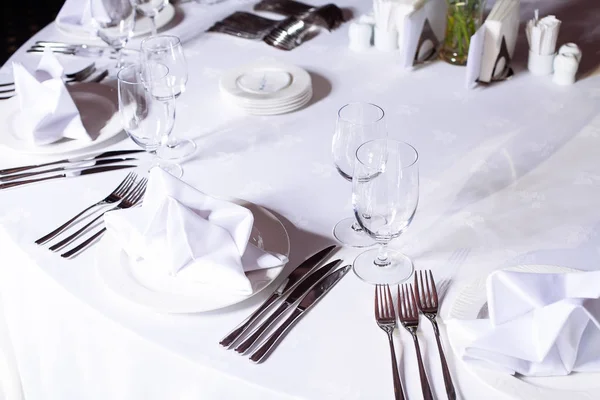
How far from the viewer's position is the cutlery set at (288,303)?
1.03m

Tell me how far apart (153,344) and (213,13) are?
1315mm

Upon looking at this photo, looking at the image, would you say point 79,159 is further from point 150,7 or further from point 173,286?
point 150,7

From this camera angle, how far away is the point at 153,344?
1.04 m

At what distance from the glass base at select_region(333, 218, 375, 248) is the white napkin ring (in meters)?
0.74

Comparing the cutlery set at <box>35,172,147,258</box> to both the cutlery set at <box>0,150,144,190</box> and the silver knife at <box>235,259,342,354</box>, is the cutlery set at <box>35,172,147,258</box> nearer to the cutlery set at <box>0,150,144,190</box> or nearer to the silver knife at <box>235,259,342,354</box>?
the cutlery set at <box>0,150,144,190</box>

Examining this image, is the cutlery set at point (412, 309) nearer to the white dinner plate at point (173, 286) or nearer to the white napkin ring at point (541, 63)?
the white dinner plate at point (173, 286)

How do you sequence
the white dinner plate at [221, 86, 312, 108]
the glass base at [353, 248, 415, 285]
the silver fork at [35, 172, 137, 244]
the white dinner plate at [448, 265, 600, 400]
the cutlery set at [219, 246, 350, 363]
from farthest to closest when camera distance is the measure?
the white dinner plate at [221, 86, 312, 108]
the silver fork at [35, 172, 137, 244]
the glass base at [353, 248, 415, 285]
the cutlery set at [219, 246, 350, 363]
the white dinner plate at [448, 265, 600, 400]

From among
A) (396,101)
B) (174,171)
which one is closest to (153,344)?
(174,171)

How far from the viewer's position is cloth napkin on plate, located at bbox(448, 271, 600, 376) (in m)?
0.95

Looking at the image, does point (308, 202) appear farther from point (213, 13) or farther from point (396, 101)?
point (213, 13)

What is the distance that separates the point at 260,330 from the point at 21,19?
379cm

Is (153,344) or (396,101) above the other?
(153,344)

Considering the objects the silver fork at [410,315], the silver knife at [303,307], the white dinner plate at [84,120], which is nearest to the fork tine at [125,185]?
the white dinner plate at [84,120]

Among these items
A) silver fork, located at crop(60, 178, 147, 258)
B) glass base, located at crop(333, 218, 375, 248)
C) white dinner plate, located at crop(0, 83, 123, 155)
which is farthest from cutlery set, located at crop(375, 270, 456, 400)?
white dinner plate, located at crop(0, 83, 123, 155)
